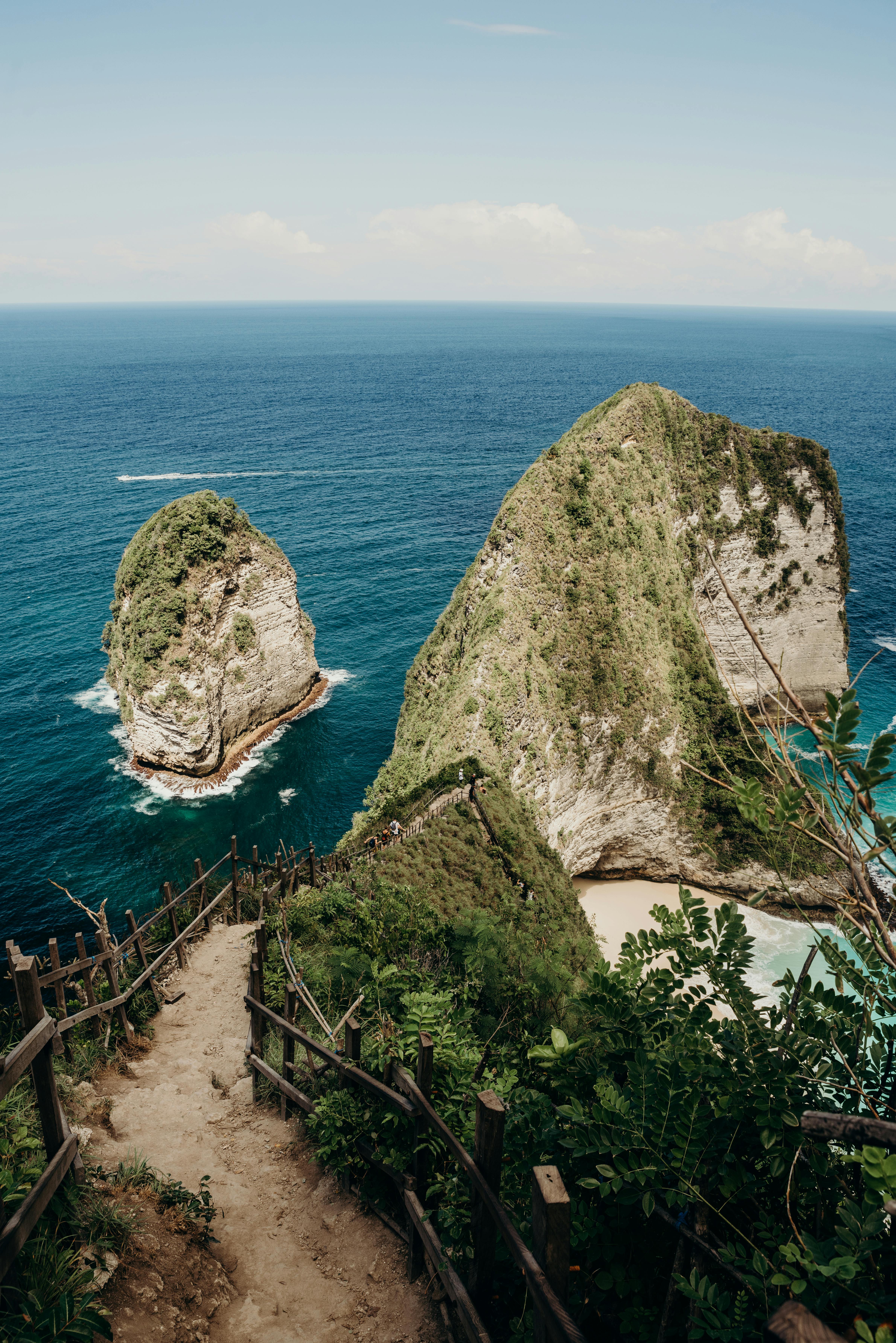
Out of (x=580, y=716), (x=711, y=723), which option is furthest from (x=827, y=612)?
(x=580, y=716)

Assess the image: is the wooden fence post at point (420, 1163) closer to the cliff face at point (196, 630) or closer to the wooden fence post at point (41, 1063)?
the wooden fence post at point (41, 1063)

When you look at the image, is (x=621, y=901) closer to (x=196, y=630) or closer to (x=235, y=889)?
(x=235, y=889)

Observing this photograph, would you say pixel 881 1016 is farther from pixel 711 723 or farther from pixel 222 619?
pixel 222 619

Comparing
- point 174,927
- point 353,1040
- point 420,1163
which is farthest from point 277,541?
point 420,1163

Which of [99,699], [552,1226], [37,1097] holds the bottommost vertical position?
[99,699]

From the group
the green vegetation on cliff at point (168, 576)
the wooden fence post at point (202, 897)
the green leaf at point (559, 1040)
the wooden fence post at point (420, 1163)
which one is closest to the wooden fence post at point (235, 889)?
the wooden fence post at point (202, 897)

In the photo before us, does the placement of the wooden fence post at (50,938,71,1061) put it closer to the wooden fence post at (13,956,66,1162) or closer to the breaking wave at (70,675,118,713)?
the wooden fence post at (13,956,66,1162)

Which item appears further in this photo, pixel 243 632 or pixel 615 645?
pixel 243 632
